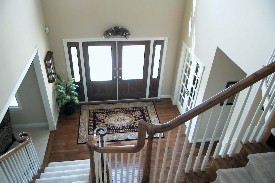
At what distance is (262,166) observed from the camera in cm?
220

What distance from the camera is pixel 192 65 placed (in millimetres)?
6035

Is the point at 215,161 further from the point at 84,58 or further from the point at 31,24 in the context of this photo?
the point at 84,58

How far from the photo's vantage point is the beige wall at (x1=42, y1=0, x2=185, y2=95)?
5.91 meters

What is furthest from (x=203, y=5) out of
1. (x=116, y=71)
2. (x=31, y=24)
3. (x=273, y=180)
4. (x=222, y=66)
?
(x=273, y=180)

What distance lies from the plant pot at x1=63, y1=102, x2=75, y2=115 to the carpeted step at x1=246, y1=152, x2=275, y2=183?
535 centimetres

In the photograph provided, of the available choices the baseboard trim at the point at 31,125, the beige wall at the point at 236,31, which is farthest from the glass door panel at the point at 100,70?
the beige wall at the point at 236,31

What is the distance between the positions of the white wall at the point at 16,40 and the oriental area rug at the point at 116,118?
1825 mm

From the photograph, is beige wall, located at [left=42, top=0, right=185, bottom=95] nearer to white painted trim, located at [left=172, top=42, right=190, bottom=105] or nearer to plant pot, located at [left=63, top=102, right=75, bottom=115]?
white painted trim, located at [left=172, top=42, right=190, bottom=105]

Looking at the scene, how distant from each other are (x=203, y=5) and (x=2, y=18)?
149 inches

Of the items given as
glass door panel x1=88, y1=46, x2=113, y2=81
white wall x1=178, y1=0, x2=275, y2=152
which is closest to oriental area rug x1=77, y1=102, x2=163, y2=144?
glass door panel x1=88, y1=46, x2=113, y2=81

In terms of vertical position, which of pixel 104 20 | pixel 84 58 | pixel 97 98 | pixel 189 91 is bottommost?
pixel 97 98

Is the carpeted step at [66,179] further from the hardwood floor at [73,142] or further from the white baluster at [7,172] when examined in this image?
the hardwood floor at [73,142]

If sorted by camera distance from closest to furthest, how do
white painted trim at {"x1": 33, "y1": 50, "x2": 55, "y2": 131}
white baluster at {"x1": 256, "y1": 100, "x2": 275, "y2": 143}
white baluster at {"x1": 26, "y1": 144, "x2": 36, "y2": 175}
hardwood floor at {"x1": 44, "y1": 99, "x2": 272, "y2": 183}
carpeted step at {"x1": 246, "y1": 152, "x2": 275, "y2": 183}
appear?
carpeted step at {"x1": 246, "y1": 152, "x2": 275, "y2": 183}, white baluster at {"x1": 256, "y1": 100, "x2": 275, "y2": 143}, white baluster at {"x1": 26, "y1": 144, "x2": 36, "y2": 175}, white painted trim at {"x1": 33, "y1": 50, "x2": 55, "y2": 131}, hardwood floor at {"x1": 44, "y1": 99, "x2": 272, "y2": 183}

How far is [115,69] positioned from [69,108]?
5.53 ft
